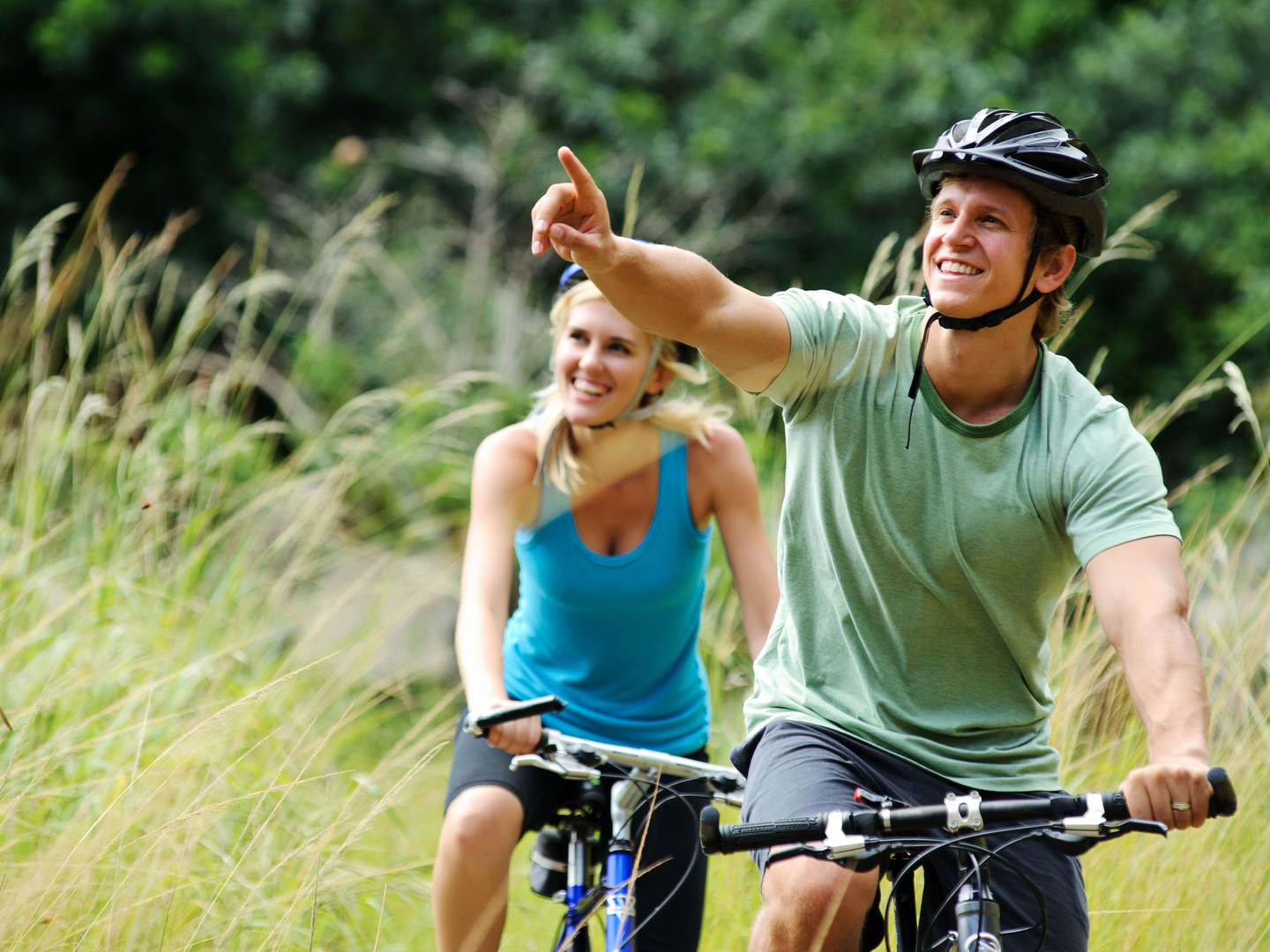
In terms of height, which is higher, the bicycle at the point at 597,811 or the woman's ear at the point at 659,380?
the woman's ear at the point at 659,380

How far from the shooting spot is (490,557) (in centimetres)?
312

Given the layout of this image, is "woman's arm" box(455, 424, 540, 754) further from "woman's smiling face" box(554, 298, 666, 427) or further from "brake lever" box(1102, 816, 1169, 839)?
"brake lever" box(1102, 816, 1169, 839)

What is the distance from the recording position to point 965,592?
7.92 ft

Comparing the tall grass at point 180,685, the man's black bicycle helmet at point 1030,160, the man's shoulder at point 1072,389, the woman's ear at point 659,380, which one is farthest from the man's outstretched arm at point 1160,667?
the woman's ear at point 659,380

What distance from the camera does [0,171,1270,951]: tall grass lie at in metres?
2.85

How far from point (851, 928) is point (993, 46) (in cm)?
1107

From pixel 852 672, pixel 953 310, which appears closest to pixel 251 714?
pixel 852 672

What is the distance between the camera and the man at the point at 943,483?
7.50ft

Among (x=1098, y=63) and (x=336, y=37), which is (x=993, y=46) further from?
(x=336, y=37)

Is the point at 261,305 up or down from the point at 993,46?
down

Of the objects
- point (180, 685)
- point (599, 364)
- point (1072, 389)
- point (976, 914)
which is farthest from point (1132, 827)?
point (180, 685)

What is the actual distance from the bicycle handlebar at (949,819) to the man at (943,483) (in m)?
0.29

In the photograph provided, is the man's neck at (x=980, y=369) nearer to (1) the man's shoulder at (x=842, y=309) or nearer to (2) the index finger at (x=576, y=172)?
(1) the man's shoulder at (x=842, y=309)

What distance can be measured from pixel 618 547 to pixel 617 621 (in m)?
0.17
